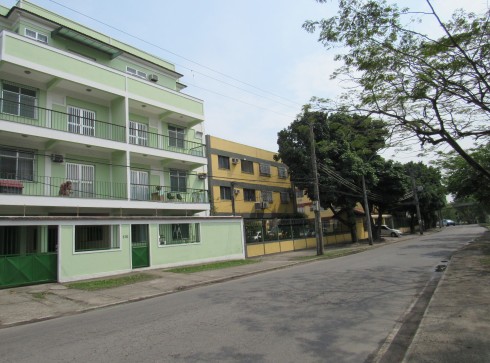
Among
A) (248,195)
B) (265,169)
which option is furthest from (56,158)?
(265,169)

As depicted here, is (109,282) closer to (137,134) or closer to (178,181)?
(137,134)

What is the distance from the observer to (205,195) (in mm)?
26734

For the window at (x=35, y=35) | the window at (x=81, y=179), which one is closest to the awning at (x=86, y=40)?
the window at (x=35, y=35)

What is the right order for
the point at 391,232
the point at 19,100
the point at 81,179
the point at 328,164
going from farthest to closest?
1. the point at 391,232
2. the point at 328,164
3. the point at 81,179
4. the point at 19,100

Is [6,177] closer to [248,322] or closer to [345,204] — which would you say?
[248,322]

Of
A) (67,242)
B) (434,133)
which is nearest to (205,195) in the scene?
(67,242)

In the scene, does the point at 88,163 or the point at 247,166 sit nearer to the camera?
the point at 88,163

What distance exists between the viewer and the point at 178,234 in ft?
70.6

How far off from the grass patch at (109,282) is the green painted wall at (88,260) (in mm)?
851

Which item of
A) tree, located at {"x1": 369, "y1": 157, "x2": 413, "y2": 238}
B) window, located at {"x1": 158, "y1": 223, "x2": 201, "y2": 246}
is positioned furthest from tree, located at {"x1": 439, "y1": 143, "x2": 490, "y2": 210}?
window, located at {"x1": 158, "y1": 223, "x2": 201, "y2": 246}

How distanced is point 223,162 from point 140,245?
1704cm

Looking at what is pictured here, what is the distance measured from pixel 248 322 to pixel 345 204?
1163 inches

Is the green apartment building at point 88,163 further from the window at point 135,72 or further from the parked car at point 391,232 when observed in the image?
the parked car at point 391,232

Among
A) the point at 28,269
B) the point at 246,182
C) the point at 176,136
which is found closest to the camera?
the point at 28,269
